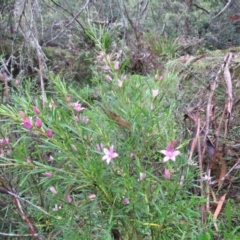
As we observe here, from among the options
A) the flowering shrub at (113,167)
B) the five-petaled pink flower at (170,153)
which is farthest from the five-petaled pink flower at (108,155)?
the five-petaled pink flower at (170,153)

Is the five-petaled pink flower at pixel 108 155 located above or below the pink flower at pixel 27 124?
below

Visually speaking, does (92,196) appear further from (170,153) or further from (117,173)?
(170,153)

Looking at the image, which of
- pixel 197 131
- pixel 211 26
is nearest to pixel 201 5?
pixel 211 26

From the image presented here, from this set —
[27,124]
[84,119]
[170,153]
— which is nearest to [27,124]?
[27,124]

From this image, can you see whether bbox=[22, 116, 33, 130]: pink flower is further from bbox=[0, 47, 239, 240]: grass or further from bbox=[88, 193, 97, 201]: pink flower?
bbox=[88, 193, 97, 201]: pink flower

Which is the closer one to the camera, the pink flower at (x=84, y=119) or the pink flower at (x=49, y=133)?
the pink flower at (x=49, y=133)

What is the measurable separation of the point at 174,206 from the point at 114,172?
0.50ft

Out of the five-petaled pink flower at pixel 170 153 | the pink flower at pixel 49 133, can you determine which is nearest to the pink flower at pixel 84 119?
the pink flower at pixel 49 133

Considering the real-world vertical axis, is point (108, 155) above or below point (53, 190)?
above

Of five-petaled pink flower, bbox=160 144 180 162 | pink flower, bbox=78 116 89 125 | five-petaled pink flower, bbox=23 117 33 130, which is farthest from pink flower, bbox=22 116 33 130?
five-petaled pink flower, bbox=160 144 180 162

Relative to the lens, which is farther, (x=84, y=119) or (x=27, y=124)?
(x=84, y=119)

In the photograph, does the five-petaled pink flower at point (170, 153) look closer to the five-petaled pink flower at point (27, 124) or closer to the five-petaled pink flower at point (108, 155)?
the five-petaled pink flower at point (108, 155)

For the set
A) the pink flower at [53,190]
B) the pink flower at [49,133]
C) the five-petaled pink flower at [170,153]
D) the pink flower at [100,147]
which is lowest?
the pink flower at [53,190]

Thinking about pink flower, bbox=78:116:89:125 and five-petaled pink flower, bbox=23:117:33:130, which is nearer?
five-petaled pink flower, bbox=23:117:33:130
